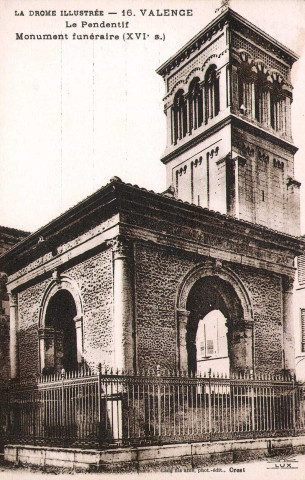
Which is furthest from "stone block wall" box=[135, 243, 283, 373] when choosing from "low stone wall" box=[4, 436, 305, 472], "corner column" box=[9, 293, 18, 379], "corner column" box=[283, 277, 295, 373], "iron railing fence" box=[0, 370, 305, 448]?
"corner column" box=[9, 293, 18, 379]

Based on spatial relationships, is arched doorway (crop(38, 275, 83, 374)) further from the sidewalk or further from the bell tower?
the bell tower

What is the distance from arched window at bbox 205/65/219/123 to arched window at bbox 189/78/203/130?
1.45 ft

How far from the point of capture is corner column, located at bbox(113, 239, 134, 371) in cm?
1270

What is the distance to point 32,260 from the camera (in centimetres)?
1703

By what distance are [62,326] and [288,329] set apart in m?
6.42

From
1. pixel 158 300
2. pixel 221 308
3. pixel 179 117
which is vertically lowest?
pixel 221 308

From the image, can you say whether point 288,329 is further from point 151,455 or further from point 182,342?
point 151,455

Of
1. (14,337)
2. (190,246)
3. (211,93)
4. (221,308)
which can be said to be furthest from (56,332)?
(211,93)

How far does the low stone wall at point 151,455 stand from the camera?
1048 centimetres

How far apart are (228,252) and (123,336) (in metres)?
4.23

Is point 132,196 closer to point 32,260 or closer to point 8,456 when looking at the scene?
point 32,260

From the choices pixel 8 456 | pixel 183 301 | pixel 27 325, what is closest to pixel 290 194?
pixel 183 301

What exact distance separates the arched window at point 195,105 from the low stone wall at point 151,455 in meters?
11.7

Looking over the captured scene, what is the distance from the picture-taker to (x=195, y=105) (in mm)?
21391
